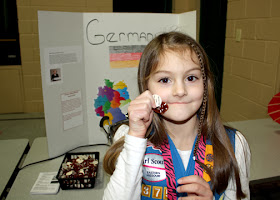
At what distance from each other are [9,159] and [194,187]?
95 centimetres

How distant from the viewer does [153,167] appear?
92 cm

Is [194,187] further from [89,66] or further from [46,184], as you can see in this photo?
[89,66]

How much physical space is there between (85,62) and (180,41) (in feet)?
2.00

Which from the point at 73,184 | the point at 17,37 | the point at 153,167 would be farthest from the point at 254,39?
the point at 17,37

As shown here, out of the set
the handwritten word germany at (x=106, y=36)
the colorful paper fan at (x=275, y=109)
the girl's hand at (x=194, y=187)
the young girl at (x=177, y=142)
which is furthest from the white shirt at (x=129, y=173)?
the colorful paper fan at (x=275, y=109)

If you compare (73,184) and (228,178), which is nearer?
(228,178)

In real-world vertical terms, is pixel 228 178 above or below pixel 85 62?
below

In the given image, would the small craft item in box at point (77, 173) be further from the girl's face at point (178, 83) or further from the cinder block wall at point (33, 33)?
the cinder block wall at point (33, 33)

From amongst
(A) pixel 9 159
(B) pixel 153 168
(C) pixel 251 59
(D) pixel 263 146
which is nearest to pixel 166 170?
(B) pixel 153 168

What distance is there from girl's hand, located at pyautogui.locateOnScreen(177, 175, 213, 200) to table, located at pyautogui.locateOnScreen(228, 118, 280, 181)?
407mm

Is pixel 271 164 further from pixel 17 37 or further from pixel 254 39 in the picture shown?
pixel 17 37

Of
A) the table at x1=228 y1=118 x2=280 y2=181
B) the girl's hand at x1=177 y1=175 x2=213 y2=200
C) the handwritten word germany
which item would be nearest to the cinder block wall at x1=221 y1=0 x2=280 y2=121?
the table at x1=228 y1=118 x2=280 y2=181

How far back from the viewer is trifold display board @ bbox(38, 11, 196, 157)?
1225 mm

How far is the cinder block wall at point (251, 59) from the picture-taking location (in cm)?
203
